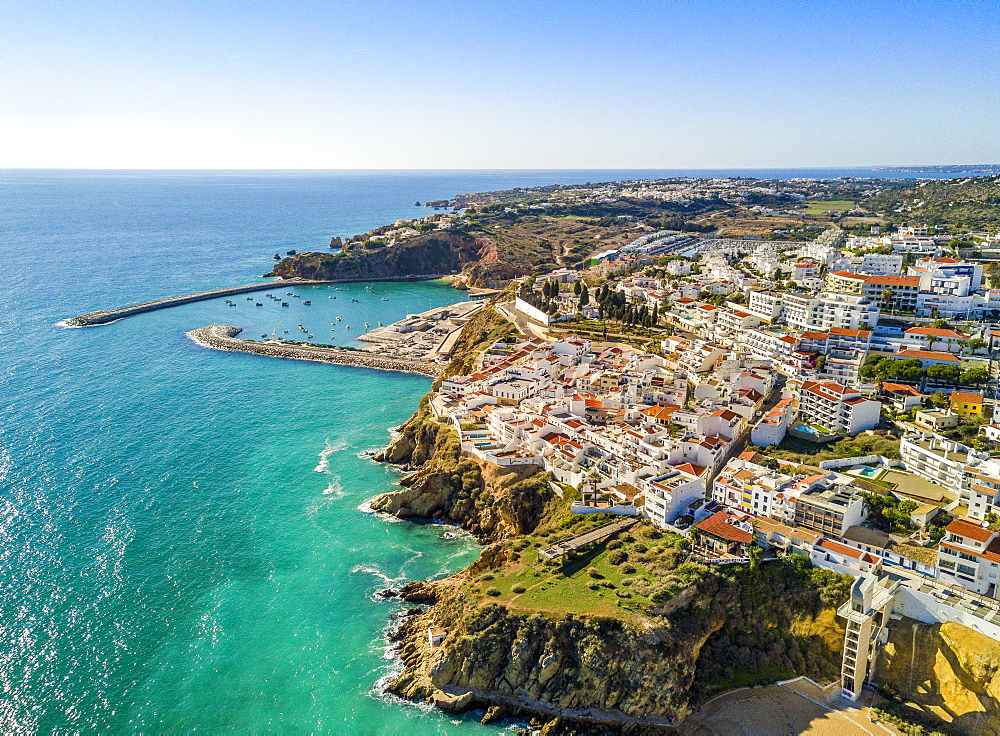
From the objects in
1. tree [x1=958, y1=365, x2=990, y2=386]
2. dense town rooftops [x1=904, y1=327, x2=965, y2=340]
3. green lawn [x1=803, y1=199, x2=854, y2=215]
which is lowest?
tree [x1=958, y1=365, x2=990, y2=386]

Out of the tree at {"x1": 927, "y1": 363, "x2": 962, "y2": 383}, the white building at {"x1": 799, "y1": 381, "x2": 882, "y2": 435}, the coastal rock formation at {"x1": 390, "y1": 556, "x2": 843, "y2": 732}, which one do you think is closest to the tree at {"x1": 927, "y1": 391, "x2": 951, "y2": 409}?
the tree at {"x1": 927, "y1": 363, "x2": 962, "y2": 383}

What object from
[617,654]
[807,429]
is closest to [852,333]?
[807,429]

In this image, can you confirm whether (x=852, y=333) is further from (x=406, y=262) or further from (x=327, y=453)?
(x=406, y=262)

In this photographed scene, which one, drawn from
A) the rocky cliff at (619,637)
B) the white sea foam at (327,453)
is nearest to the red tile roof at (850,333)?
the rocky cliff at (619,637)

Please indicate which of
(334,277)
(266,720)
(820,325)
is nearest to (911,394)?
(820,325)

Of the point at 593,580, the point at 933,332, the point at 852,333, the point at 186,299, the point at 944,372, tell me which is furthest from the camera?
the point at 186,299

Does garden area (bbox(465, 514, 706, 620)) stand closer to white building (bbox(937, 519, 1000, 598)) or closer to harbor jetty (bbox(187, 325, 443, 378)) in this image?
white building (bbox(937, 519, 1000, 598))
